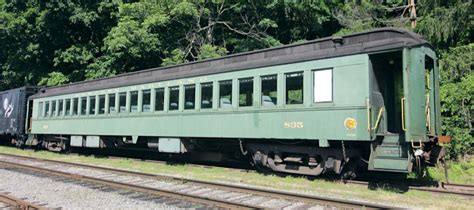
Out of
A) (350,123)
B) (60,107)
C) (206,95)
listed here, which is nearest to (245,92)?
(206,95)

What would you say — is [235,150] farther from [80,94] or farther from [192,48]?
[192,48]

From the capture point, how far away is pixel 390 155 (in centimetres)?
884

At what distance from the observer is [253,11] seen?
2564cm

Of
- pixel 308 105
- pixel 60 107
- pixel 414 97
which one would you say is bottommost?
pixel 308 105

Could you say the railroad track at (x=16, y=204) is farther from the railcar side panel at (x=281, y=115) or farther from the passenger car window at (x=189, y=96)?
the passenger car window at (x=189, y=96)

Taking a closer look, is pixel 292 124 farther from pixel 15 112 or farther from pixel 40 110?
pixel 15 112

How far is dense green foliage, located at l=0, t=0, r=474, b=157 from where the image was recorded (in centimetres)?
1543

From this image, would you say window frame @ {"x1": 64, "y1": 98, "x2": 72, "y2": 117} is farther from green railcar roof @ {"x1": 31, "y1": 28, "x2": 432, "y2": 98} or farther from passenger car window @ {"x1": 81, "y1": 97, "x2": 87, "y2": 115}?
green railcar roof @ {"x1": 31, "y1": 28, "x2": 432, "y2": 98}

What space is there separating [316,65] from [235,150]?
4.64 m

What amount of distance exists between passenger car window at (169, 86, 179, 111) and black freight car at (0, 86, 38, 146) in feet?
42.5

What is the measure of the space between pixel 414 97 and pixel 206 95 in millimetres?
5916

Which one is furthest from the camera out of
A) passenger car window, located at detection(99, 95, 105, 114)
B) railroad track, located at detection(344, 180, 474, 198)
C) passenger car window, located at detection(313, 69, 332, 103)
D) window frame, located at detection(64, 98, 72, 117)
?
window frame, located at detection(64, 98, 72, 117)

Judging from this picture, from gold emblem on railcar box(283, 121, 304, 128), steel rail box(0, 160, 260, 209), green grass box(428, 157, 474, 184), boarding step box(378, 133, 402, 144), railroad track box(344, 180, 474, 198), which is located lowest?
steel rail box(0, 160, 260, 209)

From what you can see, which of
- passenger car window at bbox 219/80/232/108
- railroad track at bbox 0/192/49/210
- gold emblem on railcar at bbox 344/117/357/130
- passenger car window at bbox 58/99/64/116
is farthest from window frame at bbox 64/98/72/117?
gold emblem on railcar at bbox 344/117/357/130
